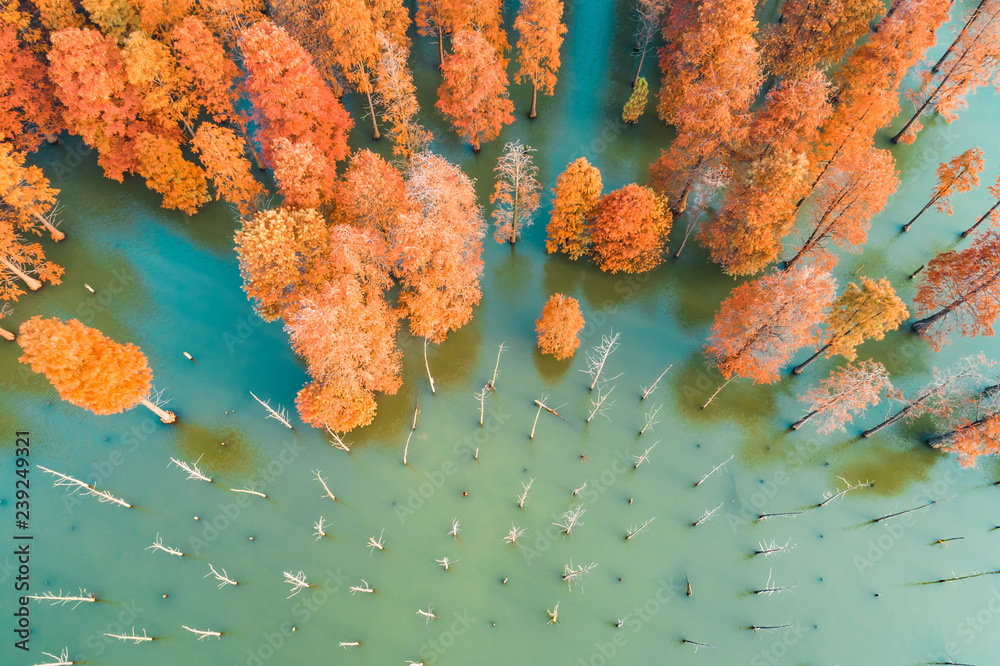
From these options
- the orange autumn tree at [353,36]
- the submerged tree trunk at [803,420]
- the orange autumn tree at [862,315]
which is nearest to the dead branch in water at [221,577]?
the orange autumn tree at [353,36]

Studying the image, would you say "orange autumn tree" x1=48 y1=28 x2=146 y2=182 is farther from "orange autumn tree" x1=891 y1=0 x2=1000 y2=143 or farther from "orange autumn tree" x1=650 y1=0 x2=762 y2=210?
"orange autumn tree" x1=891 y1=0 x2=1000 y2=143

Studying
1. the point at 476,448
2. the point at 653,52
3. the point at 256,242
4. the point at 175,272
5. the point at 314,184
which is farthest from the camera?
the point at 653,52

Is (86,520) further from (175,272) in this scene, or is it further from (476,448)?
(476,448)

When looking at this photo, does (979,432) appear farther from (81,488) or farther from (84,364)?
(81,488)

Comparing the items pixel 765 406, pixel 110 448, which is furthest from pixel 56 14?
pixel 765 406

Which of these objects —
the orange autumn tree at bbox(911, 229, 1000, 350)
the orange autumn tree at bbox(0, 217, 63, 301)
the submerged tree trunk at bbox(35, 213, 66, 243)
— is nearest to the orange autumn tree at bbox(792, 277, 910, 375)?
the orange autumn tree at bbox(911, 229, 1000, 350)

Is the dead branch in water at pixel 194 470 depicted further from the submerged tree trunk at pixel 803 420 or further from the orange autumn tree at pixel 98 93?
the submerged tree trunk at pixel 803 420
